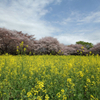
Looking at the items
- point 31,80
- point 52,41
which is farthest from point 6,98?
point 52,41

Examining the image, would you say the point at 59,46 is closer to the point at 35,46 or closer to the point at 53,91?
the point at 35,46

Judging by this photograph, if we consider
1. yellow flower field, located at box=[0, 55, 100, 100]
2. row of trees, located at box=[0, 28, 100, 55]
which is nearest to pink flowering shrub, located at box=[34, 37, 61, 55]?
row of trees, located at box=[0, 28, 100, 55]

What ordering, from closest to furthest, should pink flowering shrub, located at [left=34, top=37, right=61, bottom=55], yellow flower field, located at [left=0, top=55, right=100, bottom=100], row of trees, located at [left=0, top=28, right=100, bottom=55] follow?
1. yellow flower field, located at [left=0, top=55, right=100, bottom=100]
2. row of trees, located at [left=0, top=28, right=100, bottom=55]
3. pink flowering shrub, located at [left=34, top=37, right=61, bottom=55]

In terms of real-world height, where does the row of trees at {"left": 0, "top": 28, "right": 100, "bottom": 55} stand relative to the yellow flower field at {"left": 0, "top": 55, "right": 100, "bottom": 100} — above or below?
above

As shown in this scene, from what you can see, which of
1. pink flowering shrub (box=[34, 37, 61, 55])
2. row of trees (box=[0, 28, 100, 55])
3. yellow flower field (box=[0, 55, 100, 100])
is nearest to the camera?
yellow flower field (box=[0, 55, 100, 100])

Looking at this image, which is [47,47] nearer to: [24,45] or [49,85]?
[24,45]

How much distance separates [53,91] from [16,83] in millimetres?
1218

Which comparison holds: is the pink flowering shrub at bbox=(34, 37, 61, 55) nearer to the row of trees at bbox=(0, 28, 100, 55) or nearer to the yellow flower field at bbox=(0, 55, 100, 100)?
the row of trees at bbox=(0, 28, 100, 55)

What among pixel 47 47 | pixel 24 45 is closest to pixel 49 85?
pixel 24 45

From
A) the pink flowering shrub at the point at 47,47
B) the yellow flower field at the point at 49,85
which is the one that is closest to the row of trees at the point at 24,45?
the pink flowering shrub at the point at 47,47

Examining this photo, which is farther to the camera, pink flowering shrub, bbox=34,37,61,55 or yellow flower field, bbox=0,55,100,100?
pink flowering shrub, bbox=34,37,61,55

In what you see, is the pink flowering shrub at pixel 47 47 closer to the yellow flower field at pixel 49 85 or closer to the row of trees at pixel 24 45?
the row of trees at pixel 24 45

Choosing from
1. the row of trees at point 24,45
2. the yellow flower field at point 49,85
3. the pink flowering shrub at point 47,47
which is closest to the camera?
the yellow flower field at point 49,85

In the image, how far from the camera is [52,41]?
610 inches
